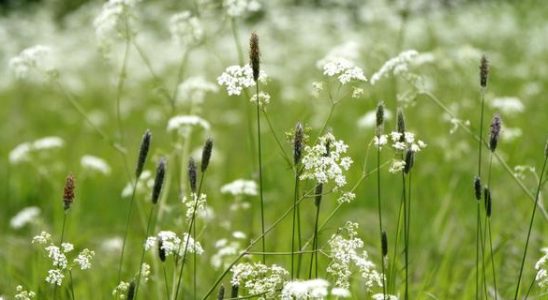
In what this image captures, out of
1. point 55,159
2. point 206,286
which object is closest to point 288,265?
point 206,286

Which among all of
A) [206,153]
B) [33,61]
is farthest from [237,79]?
[33,61]

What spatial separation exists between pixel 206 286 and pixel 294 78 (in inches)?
287

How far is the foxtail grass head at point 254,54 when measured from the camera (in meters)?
2.09

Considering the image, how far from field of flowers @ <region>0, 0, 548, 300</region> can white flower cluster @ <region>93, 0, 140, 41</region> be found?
16 mm

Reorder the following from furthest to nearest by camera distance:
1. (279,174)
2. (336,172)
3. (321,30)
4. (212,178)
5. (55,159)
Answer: (321,30), (55,159), (279,174), (212,178), (336,172)

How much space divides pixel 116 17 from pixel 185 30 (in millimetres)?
426

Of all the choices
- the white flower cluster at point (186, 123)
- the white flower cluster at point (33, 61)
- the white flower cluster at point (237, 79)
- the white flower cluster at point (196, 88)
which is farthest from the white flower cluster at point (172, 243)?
the white flower cluster at point (196, 88)

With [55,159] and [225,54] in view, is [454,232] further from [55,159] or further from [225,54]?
[225,54]

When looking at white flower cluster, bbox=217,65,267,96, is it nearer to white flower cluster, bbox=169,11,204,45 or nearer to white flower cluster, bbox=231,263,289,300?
white flower cluster, bbox=231,263,289,300

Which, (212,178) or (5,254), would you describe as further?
(212,178)

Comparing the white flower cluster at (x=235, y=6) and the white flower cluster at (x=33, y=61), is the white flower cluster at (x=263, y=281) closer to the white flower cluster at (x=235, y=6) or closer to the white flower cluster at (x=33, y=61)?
the white flower cluster at (x=235, y=6)

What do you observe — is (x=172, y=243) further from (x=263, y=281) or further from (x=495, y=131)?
(x=495, y=131)

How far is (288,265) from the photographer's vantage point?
11.1 feet

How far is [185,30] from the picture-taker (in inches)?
153
